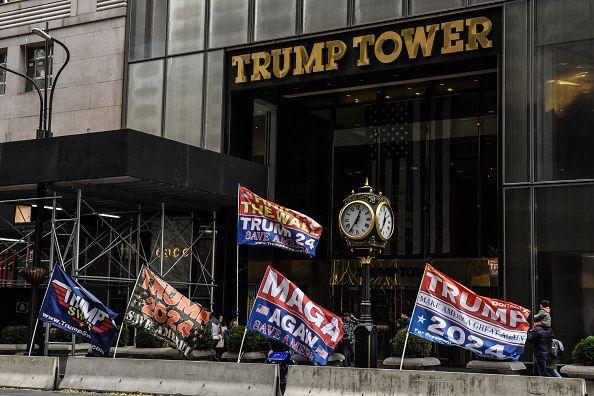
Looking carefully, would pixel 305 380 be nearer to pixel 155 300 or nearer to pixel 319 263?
pixel 155 300

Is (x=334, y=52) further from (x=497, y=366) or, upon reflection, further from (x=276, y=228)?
(x=497, y=366)

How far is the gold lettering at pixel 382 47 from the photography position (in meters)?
25.0

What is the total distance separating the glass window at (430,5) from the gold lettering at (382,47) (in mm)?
806

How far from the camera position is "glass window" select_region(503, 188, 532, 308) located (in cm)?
2173

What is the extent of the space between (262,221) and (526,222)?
6.77m

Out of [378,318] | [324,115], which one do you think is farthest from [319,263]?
[324,115]

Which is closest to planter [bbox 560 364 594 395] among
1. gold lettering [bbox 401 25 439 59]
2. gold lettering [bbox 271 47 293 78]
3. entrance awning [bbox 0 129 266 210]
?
gold lettering [bbox 401 25 439 59]

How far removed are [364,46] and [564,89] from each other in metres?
5.99

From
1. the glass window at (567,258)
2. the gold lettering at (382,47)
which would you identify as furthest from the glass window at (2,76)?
the glass window at (567,258)

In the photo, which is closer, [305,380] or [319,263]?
[305,380]

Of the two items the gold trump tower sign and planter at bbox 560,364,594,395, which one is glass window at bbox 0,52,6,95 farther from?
planter at bbox 560,364,594,395

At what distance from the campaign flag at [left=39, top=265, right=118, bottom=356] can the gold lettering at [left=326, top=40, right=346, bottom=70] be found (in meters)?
10.1

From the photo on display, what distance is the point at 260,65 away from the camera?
27.2 metres

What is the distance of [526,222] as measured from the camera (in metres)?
22.0
